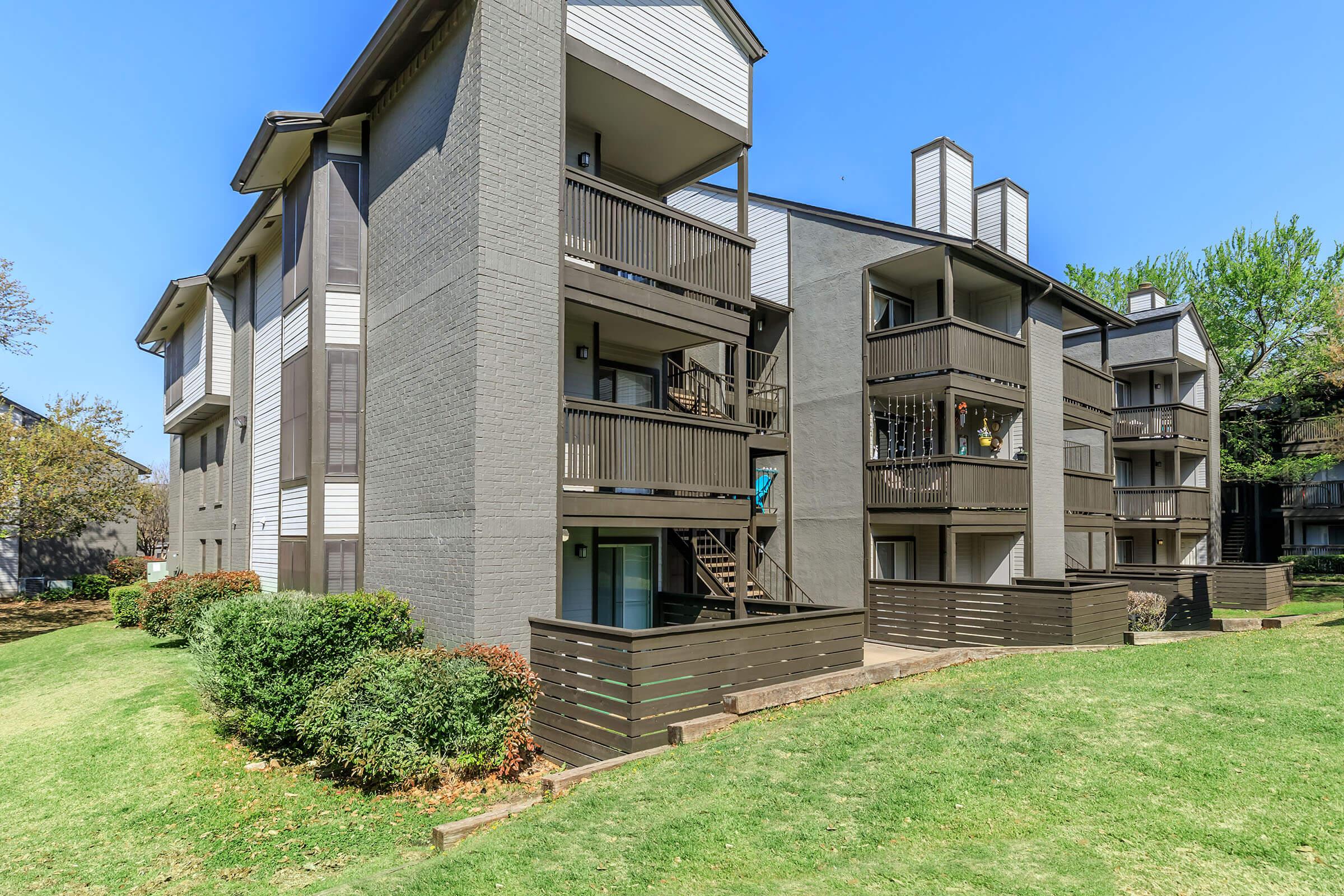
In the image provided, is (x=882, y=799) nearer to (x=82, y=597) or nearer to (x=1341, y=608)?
(x=1341, y=608)

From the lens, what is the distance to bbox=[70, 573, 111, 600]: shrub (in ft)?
99.5

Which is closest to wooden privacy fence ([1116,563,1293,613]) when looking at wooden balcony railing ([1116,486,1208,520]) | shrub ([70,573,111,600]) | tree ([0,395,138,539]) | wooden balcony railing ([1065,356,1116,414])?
wooden balcony railing ([1116,486,1208,520])

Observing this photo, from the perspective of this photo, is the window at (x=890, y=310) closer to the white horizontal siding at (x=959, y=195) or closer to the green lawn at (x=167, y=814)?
the white horizontal siding at (x=959, y=195)

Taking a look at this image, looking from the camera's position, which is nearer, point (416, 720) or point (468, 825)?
point (468, 825)

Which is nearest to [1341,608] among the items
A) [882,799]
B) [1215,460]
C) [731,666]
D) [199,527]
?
[1215,460]

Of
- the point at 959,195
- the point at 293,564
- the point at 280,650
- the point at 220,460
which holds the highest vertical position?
the point at 959,195

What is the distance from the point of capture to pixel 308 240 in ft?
44.6

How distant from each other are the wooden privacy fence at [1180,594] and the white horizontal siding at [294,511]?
1816 centimetres

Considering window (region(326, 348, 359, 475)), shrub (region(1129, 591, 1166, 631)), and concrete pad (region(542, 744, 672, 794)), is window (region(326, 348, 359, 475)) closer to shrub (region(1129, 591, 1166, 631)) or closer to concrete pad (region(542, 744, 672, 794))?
concrete pad (region(542, 744, 672, 794))

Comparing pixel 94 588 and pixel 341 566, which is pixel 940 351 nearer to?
pixel 341 566

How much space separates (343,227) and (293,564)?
5802 millimetres

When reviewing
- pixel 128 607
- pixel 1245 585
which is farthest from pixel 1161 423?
pixel 128 607

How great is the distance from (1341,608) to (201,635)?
27448mm

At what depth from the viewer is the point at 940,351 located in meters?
17.5
